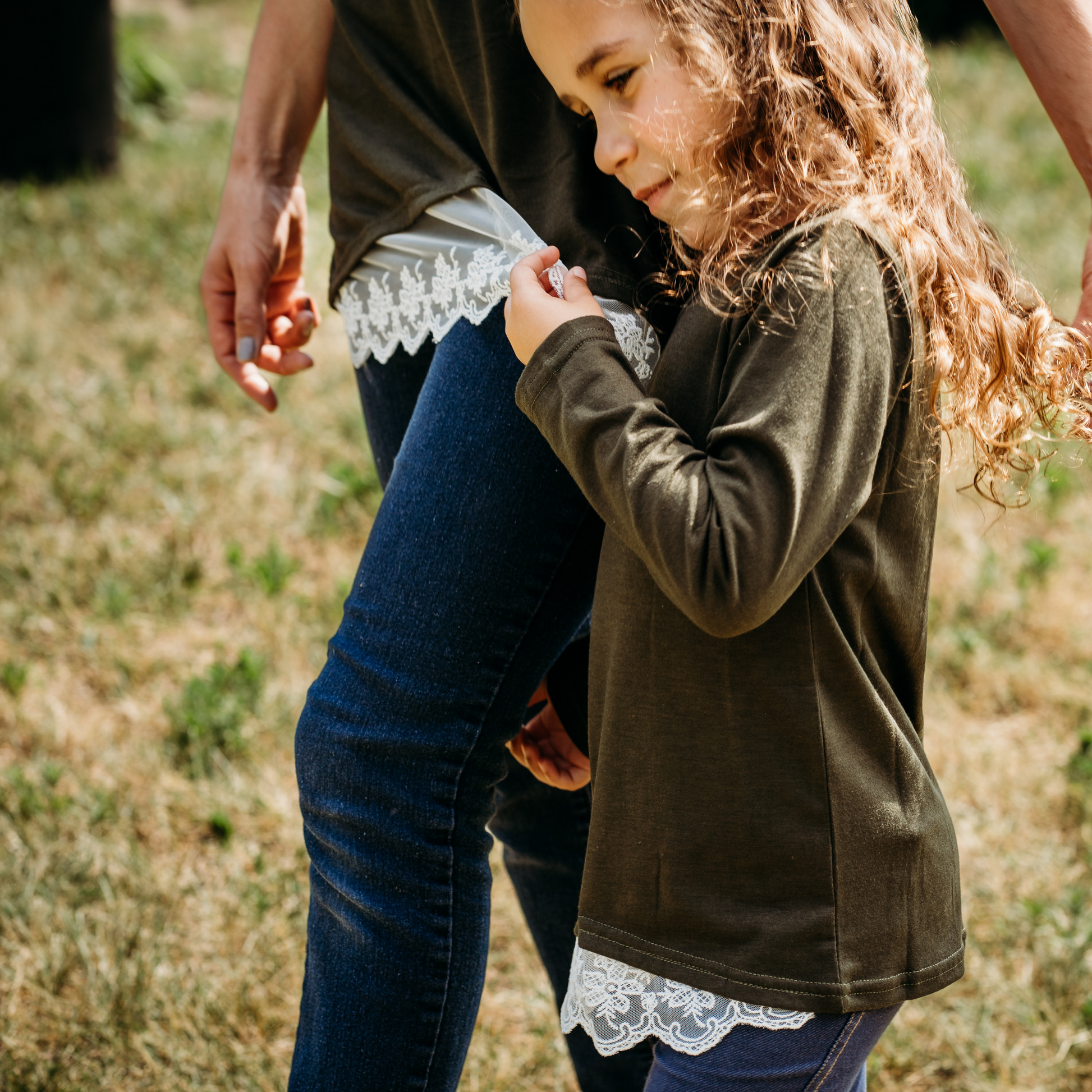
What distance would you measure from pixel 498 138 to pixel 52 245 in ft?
15.0

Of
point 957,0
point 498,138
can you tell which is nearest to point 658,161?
point 498,138

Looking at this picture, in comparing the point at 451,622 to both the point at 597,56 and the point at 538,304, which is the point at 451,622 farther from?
the point at 597,56

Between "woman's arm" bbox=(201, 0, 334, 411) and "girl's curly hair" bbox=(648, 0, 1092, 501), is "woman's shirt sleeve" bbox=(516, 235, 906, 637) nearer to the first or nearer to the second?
"girl's curly hair" bbox=(648, 0, 1092, 501)

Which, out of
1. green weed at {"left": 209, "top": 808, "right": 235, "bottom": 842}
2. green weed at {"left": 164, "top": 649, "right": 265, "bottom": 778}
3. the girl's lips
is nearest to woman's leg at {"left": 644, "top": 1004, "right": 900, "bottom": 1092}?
the girl's lips

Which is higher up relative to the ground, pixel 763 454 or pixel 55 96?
pixel 763 454

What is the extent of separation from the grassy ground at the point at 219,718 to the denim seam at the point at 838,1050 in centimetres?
63

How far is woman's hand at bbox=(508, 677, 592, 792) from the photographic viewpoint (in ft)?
4.74

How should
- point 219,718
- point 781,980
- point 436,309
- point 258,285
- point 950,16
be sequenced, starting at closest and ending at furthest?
point 781,980
point 436,309
point 258,285
point 219,718
point 950,16

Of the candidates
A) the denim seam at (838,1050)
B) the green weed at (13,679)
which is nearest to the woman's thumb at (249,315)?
the denim seam at (838,1050)

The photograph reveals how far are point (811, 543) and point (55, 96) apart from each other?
6.53 meters

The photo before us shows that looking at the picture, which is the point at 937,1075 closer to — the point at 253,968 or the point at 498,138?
the point at 253,968

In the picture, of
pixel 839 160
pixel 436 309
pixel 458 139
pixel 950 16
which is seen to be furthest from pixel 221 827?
pixel 950 16

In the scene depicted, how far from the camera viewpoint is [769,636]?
42.9 inches

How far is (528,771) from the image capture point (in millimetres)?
1545
